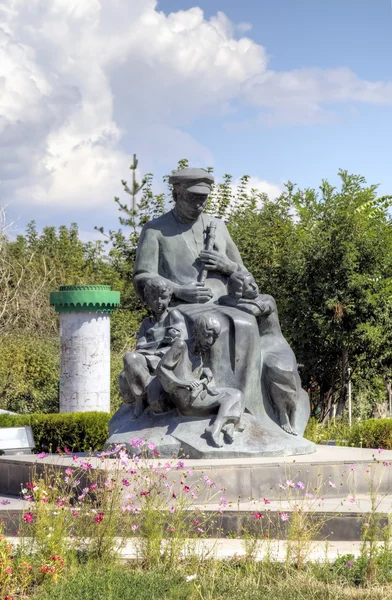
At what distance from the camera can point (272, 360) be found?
9078 millimetres

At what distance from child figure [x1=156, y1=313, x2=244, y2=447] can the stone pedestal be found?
10.9 m

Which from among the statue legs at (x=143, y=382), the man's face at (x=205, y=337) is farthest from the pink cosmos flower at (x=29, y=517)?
the man's face at (x=205, y=337)

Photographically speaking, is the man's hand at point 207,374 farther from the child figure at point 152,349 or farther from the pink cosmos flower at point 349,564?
the pink cosmos flower at point 349,564

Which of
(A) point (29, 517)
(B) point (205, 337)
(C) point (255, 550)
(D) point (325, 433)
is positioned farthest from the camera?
(D) point (325, 433)

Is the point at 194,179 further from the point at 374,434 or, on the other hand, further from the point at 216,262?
the point at 374,434

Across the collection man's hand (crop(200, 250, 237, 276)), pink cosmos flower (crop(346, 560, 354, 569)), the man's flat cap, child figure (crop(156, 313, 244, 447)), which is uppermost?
the man's flat cap

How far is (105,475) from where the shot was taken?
6668mm

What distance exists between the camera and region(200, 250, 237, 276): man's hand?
921 centimetres

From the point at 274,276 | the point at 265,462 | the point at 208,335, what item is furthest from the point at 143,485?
the point at 274,276

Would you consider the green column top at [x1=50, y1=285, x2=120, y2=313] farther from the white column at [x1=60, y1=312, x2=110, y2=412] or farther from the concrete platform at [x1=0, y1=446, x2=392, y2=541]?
the concrete platform at [x1=0, y1=446, x2=392, y2=541]

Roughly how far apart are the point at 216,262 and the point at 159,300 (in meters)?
0.72

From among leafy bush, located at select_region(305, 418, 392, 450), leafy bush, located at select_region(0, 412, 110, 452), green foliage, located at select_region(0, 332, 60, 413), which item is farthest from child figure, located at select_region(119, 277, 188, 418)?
green foliage, located at select_region(0, 332, 60, 413)

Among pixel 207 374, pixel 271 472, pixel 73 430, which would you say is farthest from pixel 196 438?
pixel 73 430

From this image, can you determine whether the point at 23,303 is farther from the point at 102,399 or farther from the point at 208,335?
the point at 208,335
